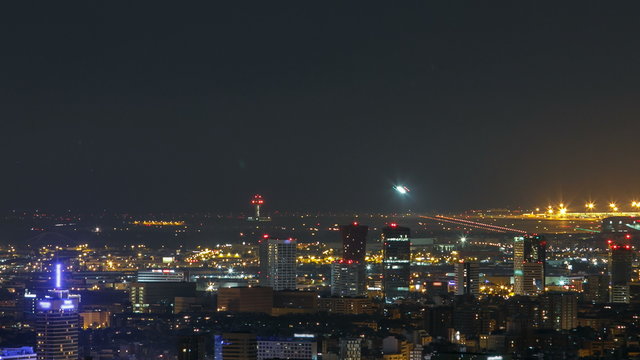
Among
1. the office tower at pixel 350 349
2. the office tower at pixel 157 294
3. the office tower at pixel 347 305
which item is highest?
the office tower at pixel 157 294

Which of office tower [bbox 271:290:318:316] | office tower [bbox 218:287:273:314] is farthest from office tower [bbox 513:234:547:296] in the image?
office tower [bbox 218:287:273:314]

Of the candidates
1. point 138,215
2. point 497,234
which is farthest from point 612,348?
point 138,215

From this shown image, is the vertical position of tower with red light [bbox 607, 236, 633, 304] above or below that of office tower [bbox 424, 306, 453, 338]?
above

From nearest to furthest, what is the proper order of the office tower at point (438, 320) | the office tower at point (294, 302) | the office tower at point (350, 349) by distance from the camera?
1. the office tower at point (350, 349)
2. the office tower at point (438, 320)
3. the office tower at point (294, 302)

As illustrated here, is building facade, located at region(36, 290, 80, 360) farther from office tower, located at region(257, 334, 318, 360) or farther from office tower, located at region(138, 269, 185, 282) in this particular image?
office tower, located at region(138, 269, 185, 282)

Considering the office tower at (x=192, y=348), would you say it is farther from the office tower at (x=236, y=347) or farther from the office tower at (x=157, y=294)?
the office tower at (x=157, y=294)

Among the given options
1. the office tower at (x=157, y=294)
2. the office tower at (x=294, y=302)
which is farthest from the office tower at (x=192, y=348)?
the office tower at (x=157, y=294)

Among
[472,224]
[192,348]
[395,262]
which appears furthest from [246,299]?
[472,224]

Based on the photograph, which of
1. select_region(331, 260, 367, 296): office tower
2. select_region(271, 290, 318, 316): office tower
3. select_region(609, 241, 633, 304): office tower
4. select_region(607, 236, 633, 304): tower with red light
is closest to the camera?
select_region(271, 290, 318, 316): office tower
